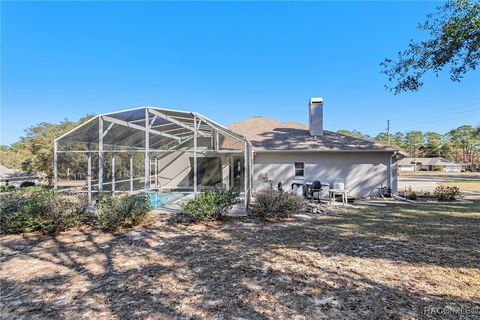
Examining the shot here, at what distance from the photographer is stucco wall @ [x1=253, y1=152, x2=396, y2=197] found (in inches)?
547

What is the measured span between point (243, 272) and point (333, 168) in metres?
11.2

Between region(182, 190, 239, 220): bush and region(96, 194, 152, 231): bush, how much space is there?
4.26 ft

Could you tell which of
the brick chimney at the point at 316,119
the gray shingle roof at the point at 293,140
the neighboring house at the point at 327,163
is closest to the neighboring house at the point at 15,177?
the gray shingle roof at the point at 293,140

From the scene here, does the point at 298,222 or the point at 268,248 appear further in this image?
the point at 298,222

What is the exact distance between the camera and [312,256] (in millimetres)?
5145

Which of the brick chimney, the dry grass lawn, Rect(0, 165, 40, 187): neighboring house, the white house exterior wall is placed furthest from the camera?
the white house exterior wall

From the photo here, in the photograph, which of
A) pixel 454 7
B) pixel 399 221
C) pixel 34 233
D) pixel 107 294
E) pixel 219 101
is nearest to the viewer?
pixel 107 294

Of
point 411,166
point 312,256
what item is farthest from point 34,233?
point 411,166

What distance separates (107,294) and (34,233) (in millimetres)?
5009

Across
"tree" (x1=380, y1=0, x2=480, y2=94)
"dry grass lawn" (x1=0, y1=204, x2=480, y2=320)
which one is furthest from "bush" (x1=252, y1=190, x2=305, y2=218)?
"tree" (x1=380, y1=0, x2=480, y2=94)

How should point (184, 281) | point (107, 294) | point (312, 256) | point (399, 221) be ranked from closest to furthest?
point (107, 294), point (184, 281), point (312, 256), point (399, 221)

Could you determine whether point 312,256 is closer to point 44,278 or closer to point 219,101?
point 44,278

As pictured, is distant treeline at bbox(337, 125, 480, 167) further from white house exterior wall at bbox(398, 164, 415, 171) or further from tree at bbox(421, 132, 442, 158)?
white house exterior wall at bbox(398, 164, 415, 171)

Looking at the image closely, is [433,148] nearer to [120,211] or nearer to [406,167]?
[406,167]
